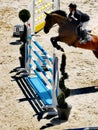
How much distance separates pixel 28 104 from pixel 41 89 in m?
0.72

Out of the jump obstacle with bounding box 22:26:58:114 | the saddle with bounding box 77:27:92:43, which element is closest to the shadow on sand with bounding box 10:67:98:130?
the jump obstacle with bounding box 22:26:58:114

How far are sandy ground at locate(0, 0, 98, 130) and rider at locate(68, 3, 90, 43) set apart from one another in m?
1.55

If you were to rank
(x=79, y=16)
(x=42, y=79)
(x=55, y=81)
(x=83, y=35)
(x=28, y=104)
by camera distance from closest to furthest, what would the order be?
(x=55, y=81)
(x=79, y=16)
(x=83, y=35)
(x=28, y=104)
(x=42, y=79)

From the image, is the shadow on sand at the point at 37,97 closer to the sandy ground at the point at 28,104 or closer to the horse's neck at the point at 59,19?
the sandy ground at the point at 28,104

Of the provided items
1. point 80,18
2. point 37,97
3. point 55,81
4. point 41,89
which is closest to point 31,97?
point 37,97

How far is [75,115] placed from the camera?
1090 cm

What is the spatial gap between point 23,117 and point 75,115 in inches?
45.9

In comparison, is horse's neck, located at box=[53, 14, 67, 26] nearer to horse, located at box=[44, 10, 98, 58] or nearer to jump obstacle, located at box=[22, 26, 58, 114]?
horse, located at box=[44, 10, 98, 58]

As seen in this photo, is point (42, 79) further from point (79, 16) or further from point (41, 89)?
point (79, 16)

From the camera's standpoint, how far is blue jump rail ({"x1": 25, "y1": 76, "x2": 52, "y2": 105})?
11.4 m

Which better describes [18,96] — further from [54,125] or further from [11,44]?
[11,44]

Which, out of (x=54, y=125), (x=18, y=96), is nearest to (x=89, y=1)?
(x=18, y=96)

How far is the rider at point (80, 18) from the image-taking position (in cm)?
1094

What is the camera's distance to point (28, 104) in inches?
452
